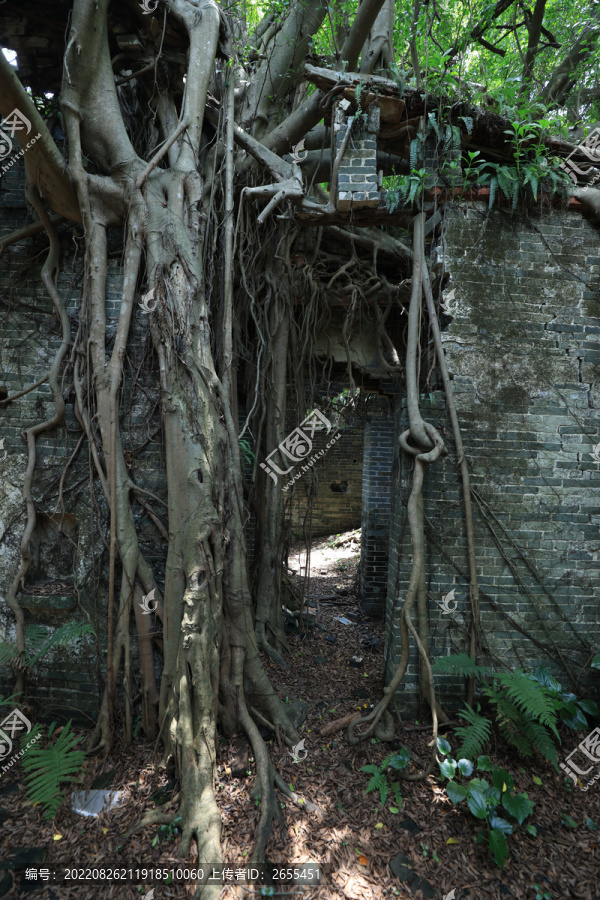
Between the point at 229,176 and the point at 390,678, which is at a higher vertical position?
the point at 229,176

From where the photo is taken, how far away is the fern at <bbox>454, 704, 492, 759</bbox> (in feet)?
9.12

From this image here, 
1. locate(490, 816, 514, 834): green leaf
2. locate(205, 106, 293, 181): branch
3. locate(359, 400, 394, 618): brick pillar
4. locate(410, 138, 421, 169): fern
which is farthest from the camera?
locate(359, 400, 394, 618): brick pillar

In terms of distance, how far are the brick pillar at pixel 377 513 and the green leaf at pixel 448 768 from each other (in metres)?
3.05

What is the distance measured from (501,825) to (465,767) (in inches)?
11.6

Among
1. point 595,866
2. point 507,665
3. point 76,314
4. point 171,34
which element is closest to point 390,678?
point 507,665

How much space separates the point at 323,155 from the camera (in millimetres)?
4273

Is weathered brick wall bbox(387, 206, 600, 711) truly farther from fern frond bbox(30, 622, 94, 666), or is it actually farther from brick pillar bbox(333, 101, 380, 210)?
fern frond bbox(30, 622, 94, 666)

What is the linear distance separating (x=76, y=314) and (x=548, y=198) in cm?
363

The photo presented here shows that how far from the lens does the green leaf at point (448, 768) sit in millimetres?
2670

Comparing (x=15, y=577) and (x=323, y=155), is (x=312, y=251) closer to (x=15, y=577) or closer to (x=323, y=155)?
(x=323, y=155)
